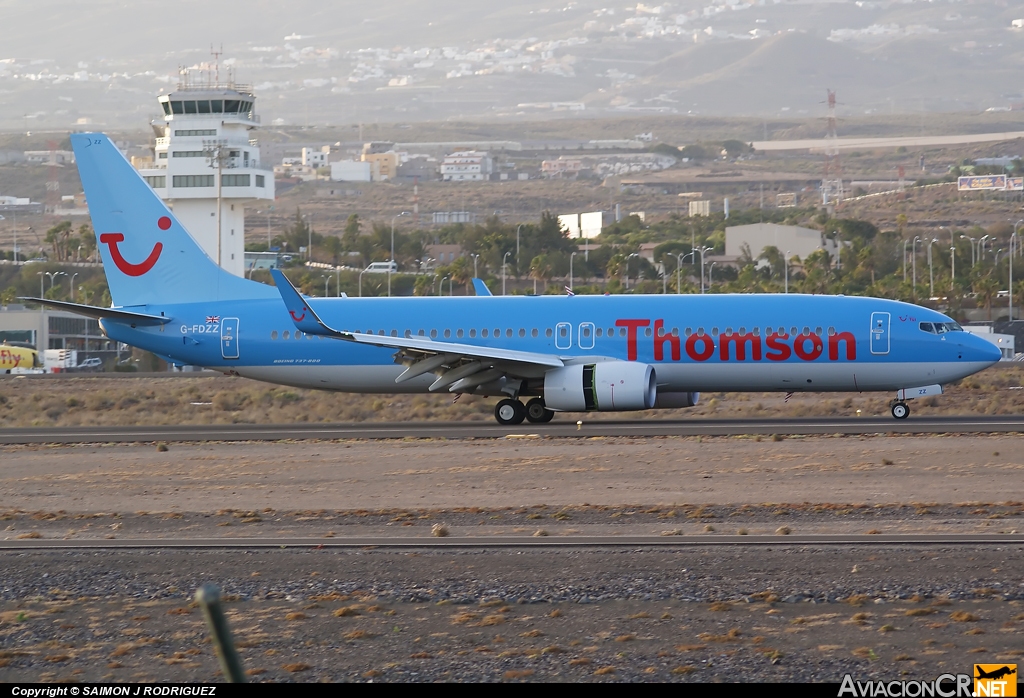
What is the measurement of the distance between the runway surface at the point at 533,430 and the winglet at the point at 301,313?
243cm

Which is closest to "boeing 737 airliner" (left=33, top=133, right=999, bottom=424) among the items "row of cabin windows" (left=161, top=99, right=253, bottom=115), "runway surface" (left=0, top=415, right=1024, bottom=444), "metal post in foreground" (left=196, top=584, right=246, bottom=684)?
"runway surface" (left=0, top=415, right=1024, bottom=444)

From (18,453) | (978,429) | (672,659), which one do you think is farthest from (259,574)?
(978,429)

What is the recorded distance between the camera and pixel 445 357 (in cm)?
3159

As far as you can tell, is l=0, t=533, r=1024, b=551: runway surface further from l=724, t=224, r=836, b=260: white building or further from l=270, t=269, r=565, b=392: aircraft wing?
l=724, t=224, r=836, b=260: white building

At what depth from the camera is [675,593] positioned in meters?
12.8

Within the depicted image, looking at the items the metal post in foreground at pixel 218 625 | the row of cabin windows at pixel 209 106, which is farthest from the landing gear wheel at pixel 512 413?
the row of cabin windows at pixel 209 106

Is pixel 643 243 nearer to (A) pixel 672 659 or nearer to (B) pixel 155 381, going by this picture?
(B) pixel 155 381

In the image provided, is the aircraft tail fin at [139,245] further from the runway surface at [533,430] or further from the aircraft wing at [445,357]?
the aircraft wing at [445,357]

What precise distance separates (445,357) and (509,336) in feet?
7.02

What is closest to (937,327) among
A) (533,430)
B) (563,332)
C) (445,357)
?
(563,332)

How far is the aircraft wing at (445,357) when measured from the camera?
31.0 metres

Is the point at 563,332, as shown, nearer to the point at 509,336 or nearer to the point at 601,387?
the point at 509,336

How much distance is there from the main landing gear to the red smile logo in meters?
10.2

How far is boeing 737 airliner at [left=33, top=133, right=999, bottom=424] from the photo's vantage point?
3141 centimetres
